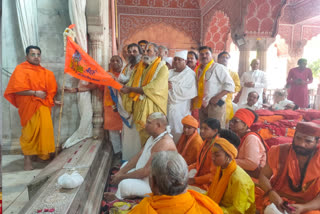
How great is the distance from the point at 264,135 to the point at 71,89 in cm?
296

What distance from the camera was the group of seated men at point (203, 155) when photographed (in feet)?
3.63

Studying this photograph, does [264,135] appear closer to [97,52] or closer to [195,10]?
[97,52]

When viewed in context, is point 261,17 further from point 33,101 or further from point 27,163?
point 27,163

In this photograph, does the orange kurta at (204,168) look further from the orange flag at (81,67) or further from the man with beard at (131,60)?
the man with beard at (131,60)

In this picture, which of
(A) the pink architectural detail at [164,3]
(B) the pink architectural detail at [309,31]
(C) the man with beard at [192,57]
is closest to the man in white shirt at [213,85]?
(C) the man with beard at [192,57]

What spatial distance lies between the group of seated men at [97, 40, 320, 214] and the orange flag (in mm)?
296

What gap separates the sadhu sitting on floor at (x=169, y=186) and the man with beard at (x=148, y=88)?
1781 millimetres

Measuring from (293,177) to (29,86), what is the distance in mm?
3124

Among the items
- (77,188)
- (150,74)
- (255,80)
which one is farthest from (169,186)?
(255,80)

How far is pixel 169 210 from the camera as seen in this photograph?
1.06 m

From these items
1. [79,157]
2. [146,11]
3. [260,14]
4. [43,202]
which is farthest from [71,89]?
[146,11]

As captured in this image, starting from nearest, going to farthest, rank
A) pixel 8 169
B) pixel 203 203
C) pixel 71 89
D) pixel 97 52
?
pixel 203 203 → pixel 8 169 → pixel 71 89 → pixel 97 52

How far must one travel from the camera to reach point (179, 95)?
3182 millimetres

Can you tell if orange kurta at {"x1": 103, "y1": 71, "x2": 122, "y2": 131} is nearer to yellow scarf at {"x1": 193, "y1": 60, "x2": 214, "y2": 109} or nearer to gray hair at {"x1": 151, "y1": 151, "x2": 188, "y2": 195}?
yellow scarf at {"x1": 193, "y1": 60, "x2": 214, "y2": 109}
